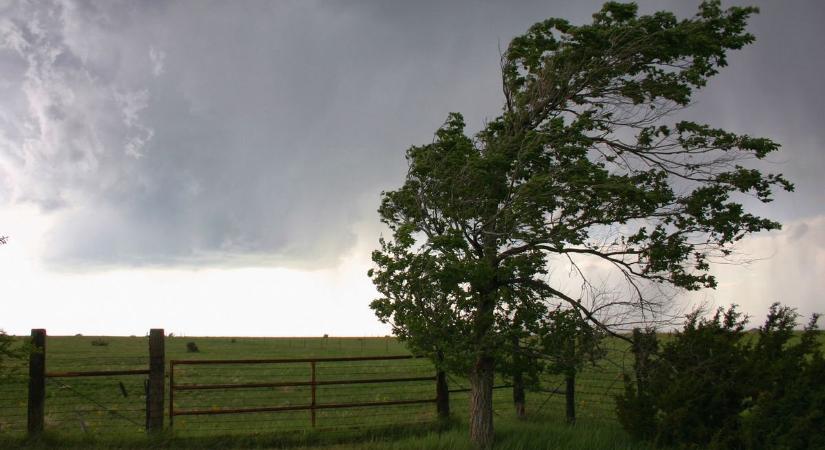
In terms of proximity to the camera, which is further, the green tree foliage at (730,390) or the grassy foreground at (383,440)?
the grassy foreground at (383,440)

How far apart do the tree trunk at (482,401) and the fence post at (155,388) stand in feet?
22.7

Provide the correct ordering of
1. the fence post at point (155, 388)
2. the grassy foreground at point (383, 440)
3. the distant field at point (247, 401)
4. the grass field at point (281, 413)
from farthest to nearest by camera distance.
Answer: the distant field at point (247, 401)
the fence post at point (155, 388)
the grass field at point (281, 413)
the grassy foreground at point (383, 440)

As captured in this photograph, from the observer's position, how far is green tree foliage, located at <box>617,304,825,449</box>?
10625 millimetres

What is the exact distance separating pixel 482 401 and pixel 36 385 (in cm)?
Answer: 964

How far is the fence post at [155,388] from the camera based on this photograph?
44.2 feet

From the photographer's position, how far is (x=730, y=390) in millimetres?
11820

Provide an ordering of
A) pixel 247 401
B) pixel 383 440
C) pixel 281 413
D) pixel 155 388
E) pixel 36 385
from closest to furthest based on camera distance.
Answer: pixel 36 385, pixel 383 440, pixel 155 388, pixel 281 413, pixel 247 401

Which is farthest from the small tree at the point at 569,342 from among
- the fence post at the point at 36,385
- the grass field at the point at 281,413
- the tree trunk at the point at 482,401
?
the fence post at the point at 36,385

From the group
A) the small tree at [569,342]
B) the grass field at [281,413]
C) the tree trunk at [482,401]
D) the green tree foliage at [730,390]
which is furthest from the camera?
the grass field at [281,413]

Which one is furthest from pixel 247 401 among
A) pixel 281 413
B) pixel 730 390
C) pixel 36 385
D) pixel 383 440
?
pixel 730 390

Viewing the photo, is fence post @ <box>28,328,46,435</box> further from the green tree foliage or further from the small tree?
the green tree foliage

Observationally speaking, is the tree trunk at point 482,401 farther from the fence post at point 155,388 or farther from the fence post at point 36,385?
the fence post at point 36,385

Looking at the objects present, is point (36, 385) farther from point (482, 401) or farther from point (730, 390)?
point (730, 390)

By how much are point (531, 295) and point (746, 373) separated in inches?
171
